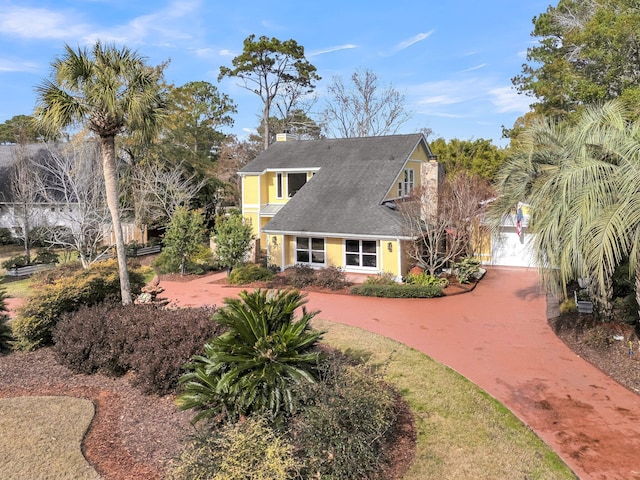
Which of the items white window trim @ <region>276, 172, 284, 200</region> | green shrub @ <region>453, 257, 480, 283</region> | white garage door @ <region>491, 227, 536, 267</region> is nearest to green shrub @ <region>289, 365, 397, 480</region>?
green shrub @ <region>453, 257, 480, 283</region>

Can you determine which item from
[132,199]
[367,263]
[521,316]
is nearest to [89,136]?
[132,199]

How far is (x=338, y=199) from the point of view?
2247 centimetres

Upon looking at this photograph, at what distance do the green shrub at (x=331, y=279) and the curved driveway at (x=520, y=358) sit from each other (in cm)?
100

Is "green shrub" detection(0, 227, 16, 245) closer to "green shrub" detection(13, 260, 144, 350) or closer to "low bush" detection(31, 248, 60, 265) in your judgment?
"low bush" detection(31, 248, 60, 265)

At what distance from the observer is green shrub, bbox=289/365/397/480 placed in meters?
5.65

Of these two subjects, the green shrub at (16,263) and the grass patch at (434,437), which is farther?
the green shrub at (16,263)

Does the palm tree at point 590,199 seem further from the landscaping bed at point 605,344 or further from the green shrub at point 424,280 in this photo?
the green shrub at point 424,280

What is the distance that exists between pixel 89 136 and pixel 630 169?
26629 millimetres

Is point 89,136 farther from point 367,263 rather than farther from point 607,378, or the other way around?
point 607,378

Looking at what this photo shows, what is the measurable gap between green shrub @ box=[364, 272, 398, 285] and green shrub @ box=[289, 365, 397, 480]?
38.1ft

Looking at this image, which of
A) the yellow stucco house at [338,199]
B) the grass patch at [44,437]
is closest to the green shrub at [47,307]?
the grass patch at [44,437]

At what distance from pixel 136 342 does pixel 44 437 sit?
260cm

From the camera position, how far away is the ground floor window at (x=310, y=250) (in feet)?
71.0

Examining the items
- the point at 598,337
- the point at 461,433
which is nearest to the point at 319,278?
the point at 598,337
